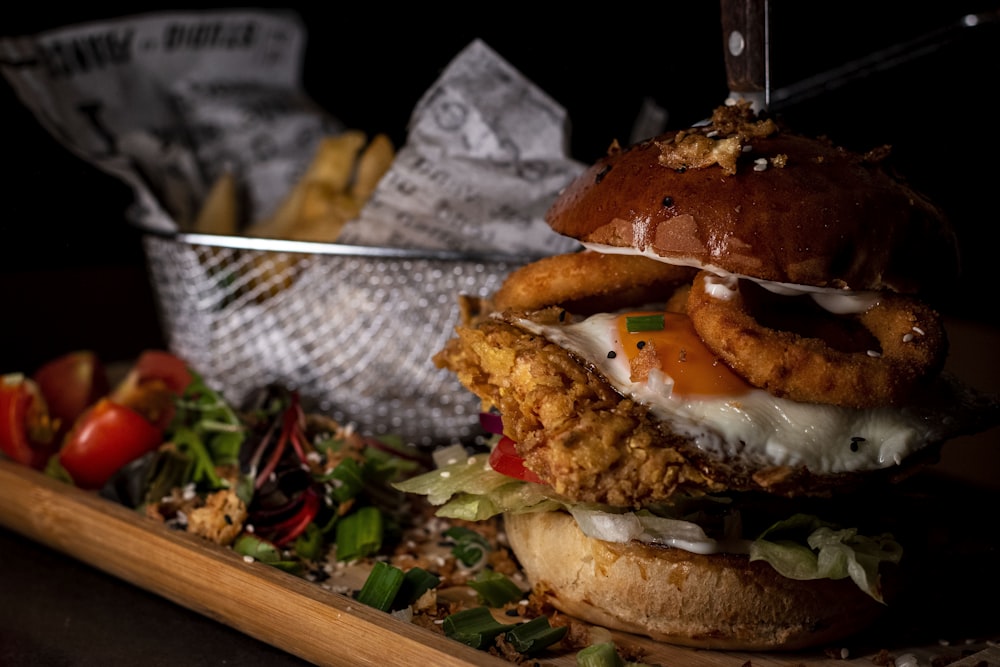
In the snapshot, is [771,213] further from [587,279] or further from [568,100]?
[568,100]

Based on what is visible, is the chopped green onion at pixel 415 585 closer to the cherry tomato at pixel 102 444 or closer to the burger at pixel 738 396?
the burger at pixel 738 396

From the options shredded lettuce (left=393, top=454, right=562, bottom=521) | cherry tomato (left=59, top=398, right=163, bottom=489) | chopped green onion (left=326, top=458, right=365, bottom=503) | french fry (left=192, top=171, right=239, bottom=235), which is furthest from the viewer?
french fry (left=192, top=171, right=239, bottom=235)

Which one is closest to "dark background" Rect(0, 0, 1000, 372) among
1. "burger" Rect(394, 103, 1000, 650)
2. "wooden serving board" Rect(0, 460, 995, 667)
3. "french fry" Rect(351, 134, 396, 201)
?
"french fry" Rect(351, 134, 396, 201)

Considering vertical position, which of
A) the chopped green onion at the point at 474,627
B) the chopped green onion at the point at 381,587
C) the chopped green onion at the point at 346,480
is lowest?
the chopped green onion at the point at 346,480

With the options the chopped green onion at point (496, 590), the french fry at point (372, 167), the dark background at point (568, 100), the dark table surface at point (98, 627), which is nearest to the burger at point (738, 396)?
the chopped green onion at point (496, 590)

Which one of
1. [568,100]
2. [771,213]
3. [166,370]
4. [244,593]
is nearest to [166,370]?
[166,370]

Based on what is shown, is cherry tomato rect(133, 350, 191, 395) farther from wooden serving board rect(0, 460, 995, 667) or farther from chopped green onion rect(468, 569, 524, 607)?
chopped green onion rect(468, 569, 524, 607)
